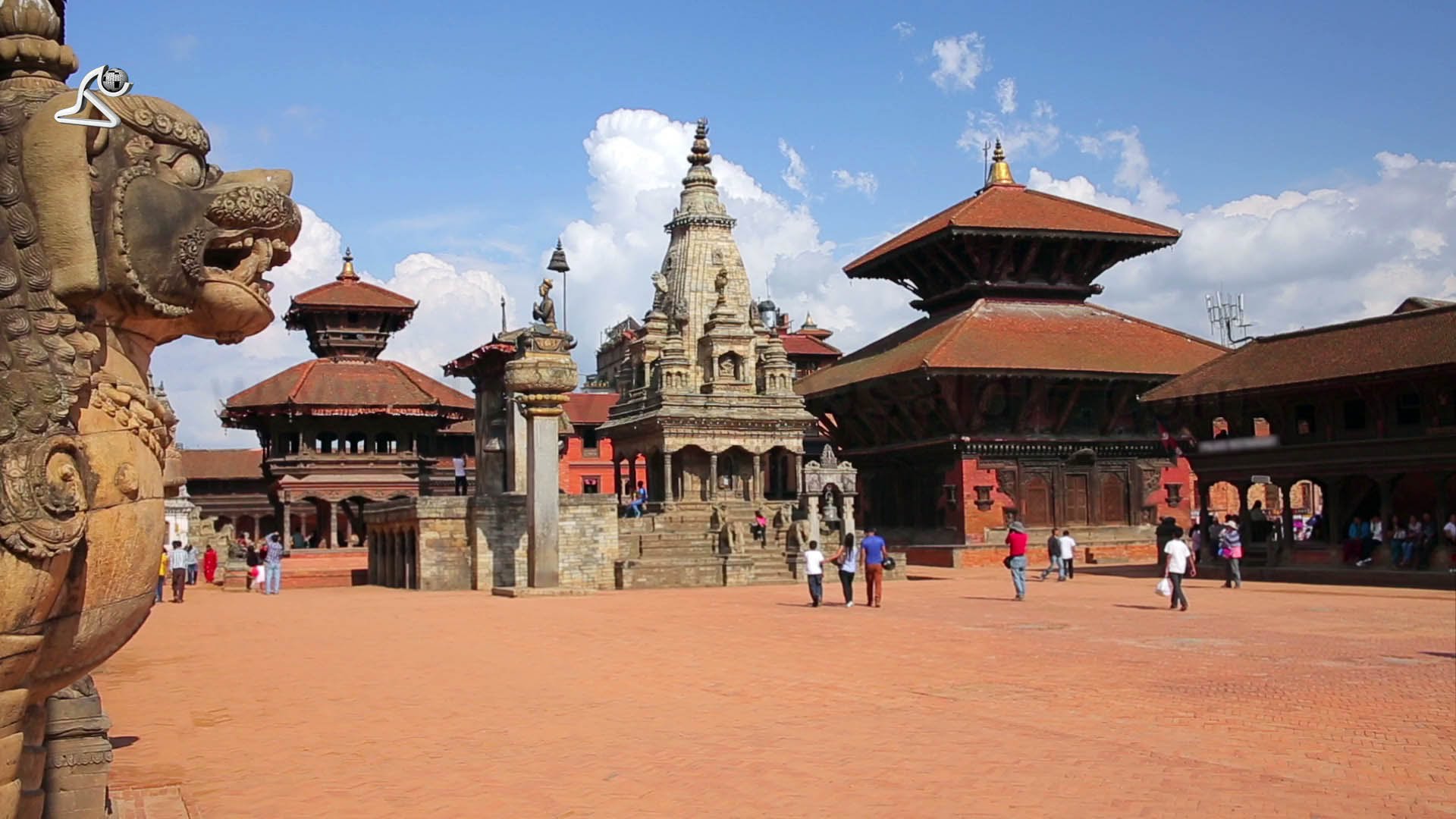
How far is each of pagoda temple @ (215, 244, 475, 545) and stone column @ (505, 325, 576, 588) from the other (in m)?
19.4

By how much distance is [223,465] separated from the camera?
6028 cm

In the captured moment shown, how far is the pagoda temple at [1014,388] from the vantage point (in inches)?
1569

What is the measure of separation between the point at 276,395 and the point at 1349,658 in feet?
133

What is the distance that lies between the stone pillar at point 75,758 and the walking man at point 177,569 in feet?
73.4

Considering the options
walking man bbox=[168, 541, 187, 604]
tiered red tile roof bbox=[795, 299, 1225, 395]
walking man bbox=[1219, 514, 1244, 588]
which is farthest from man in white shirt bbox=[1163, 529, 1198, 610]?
walking man bbox=[168, 541, 187, 604]

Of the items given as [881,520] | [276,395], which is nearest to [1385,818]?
[881,520]

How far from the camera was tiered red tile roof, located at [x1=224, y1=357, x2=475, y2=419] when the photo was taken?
4731cm

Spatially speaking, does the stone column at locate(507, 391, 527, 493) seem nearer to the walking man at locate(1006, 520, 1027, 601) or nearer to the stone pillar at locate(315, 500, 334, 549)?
the walking man at locate(1006, 520, 1027, 601)

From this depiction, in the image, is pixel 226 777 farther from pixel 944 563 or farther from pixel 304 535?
pixel 304 535

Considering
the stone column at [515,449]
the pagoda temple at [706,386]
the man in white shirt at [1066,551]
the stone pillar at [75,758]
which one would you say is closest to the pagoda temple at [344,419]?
the pagoda temple at [706,386]

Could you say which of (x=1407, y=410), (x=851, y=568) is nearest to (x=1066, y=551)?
(x=1407, y=410)

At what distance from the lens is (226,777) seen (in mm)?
8859

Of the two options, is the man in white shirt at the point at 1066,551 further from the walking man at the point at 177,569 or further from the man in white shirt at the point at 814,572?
the walking man at the point at 177,569

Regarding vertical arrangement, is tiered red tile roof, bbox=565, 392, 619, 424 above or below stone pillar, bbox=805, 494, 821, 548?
above
